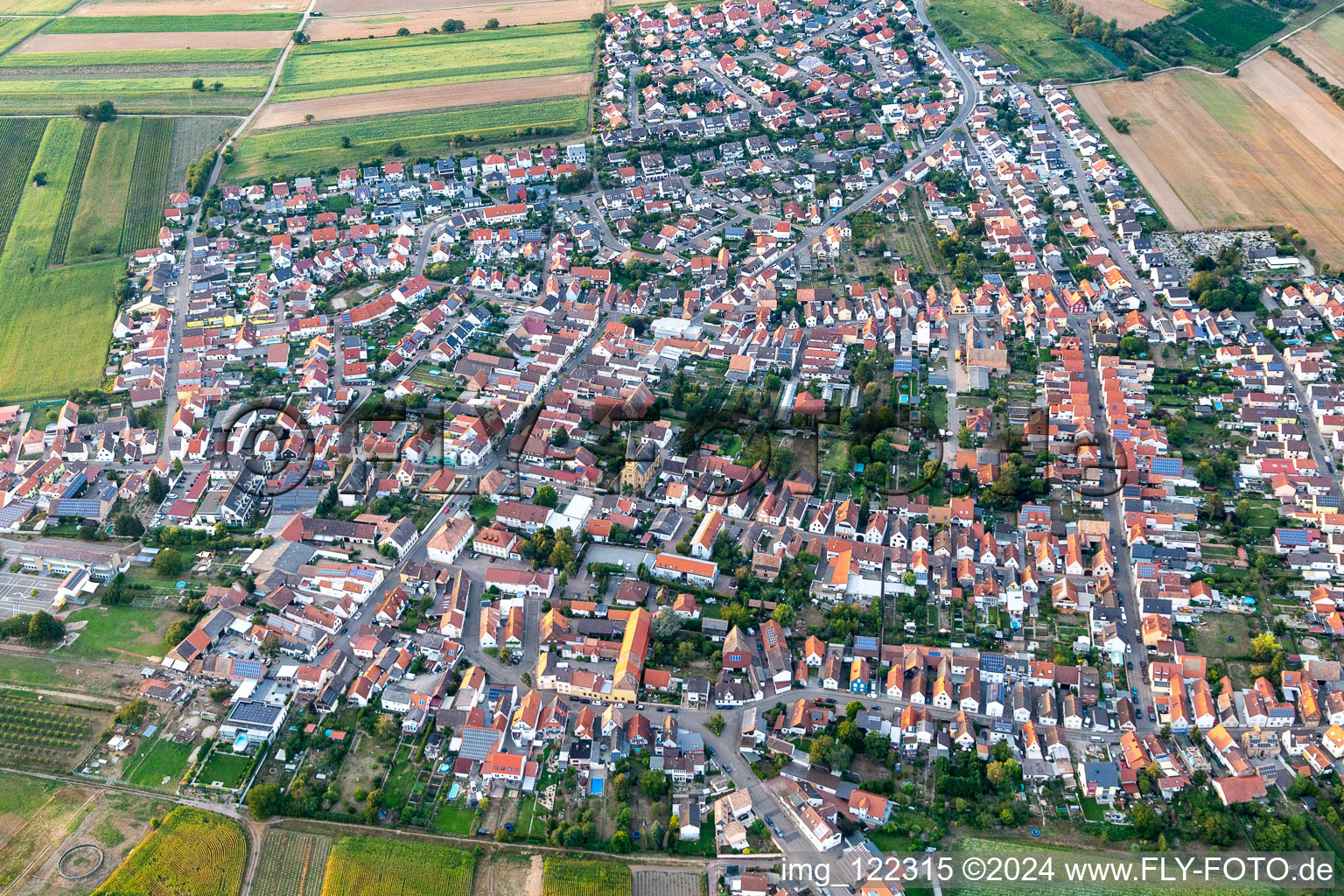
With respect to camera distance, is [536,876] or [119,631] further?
[119,631]

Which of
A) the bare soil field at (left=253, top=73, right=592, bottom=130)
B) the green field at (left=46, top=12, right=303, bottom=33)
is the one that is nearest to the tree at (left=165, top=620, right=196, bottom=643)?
the bare soil field at (left=253, top=73, right=592, bottom=130)

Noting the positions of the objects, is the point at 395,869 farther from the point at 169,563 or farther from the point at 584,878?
the point at 169,563

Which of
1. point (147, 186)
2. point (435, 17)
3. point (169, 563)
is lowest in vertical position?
point (169, 563)

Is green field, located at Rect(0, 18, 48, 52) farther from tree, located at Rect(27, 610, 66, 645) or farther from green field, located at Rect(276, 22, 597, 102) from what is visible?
tree, located at Rect(27, 610, 66, 645)

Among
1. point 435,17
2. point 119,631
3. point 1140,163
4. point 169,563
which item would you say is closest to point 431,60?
point 435,17

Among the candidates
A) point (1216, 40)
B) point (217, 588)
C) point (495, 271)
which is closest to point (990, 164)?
point (1216, 40)

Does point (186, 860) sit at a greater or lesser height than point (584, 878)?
lesser
